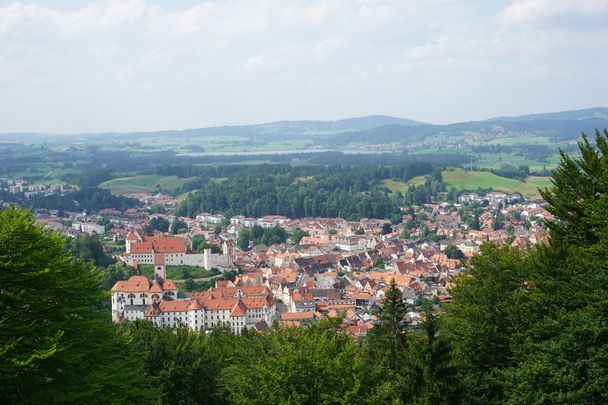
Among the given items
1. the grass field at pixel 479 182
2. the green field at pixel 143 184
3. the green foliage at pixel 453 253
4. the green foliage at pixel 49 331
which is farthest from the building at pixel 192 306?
the green field at pixel 143 184

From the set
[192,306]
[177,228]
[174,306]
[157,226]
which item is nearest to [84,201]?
[157,226]

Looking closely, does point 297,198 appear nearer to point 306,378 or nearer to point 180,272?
point 180,272

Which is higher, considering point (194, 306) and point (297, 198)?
point (194, 306)

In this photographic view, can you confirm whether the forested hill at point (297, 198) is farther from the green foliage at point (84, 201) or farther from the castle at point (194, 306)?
the castle at point (194, 306)

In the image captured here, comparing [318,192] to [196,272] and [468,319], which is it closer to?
[196,272]

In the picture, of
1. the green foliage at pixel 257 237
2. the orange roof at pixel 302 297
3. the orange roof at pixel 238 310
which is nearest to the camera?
the orange roof at pixel 238 310
